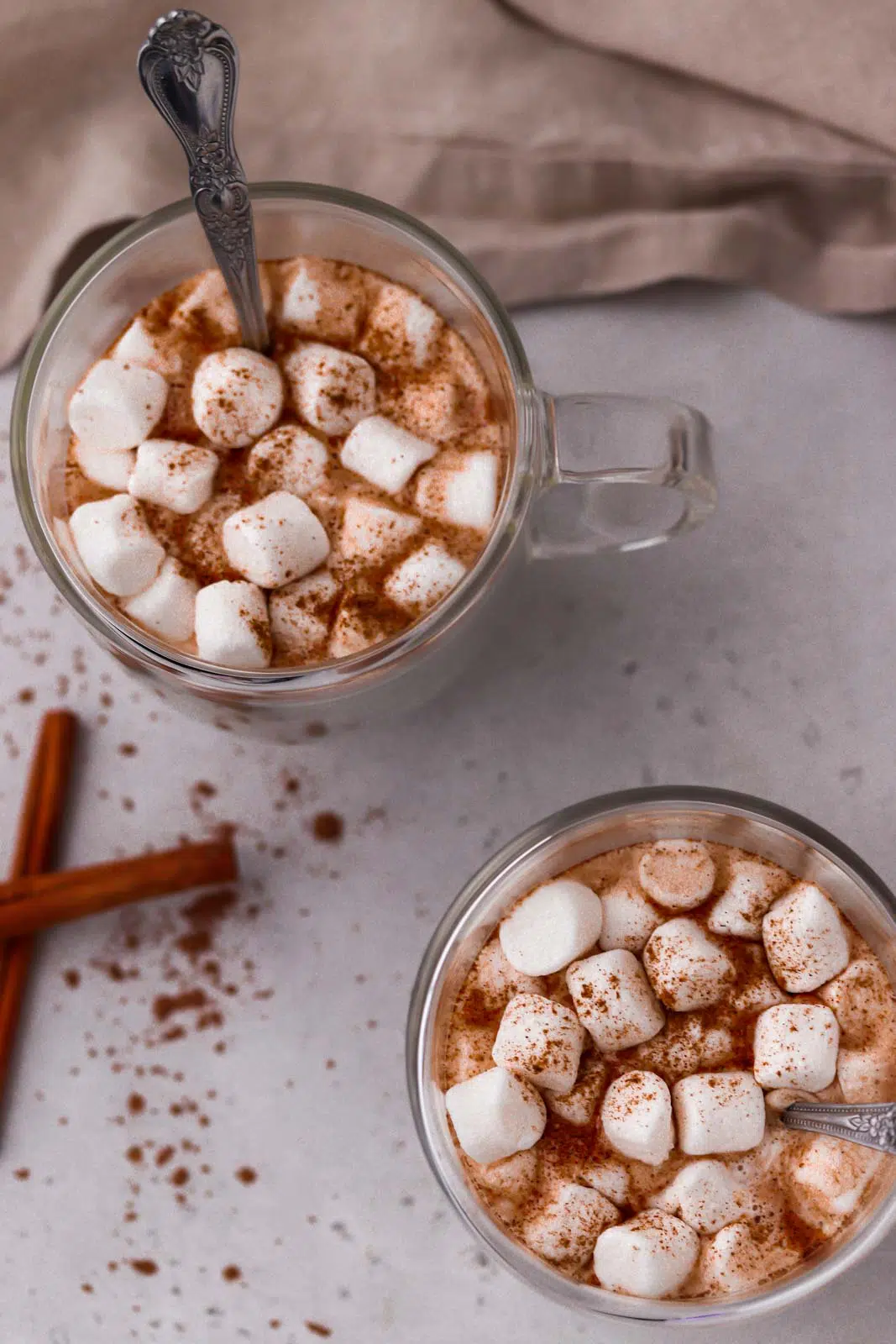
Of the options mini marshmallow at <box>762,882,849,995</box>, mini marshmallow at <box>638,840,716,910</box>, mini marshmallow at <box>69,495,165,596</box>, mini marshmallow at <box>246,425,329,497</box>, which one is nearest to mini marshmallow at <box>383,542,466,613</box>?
mini marshmallow at <box>246,425,329,497</box>

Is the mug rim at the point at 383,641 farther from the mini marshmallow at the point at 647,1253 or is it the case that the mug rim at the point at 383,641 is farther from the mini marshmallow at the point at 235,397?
the mini marshmallow at the point at 647,1253

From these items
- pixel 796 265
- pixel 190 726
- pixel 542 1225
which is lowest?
pixel 542 1225

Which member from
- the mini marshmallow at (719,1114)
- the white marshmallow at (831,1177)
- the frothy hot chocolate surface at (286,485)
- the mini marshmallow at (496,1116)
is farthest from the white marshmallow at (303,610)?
the white marshmallow at (831,1177)

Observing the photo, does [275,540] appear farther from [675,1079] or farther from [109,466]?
[675,1079]

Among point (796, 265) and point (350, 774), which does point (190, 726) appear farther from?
point (796, 265)

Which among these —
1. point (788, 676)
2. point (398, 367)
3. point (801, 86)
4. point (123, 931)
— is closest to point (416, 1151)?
point (123, 931)

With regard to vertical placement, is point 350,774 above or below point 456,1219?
above
